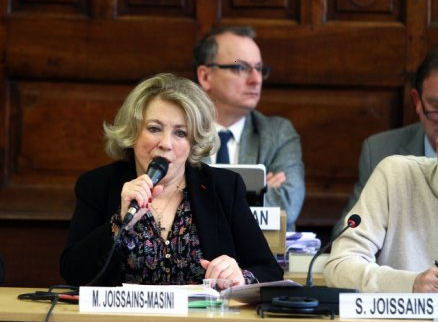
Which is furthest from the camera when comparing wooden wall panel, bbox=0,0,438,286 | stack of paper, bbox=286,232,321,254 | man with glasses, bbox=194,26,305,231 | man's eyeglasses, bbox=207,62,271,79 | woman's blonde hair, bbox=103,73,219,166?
wooden wall panel, bbox=0,0,438,286

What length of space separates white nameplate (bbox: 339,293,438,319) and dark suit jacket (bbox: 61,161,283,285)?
0.71 meters

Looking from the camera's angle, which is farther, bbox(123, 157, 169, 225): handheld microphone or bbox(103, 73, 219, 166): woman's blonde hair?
bbox(103, 73, 219, 166): woman's blonde hair

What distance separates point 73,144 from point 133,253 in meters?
1.99

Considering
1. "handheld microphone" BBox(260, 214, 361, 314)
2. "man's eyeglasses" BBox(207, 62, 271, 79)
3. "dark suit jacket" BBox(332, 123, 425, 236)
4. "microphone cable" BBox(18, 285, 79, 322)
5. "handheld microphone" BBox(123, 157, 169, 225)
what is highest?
"man's eyeglasses" BBox(207, 62, 271, 79)

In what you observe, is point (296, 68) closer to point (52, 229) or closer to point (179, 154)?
point (52, 229)

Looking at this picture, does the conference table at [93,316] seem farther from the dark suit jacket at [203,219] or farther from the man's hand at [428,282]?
the dark suit jacket at [203,219]

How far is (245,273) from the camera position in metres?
3.29

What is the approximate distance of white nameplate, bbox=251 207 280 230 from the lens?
12.6 feet

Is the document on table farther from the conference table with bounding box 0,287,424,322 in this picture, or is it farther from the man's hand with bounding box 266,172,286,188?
the man's hand with bounding box 266,172,286,188

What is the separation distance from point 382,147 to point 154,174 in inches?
78.4

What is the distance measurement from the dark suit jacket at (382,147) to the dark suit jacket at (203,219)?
52.2 inches

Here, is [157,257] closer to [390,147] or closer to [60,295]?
[60,295]

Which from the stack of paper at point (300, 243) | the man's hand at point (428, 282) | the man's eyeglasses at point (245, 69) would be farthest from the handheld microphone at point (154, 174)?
the man's eyeglasses at point (245, 69)

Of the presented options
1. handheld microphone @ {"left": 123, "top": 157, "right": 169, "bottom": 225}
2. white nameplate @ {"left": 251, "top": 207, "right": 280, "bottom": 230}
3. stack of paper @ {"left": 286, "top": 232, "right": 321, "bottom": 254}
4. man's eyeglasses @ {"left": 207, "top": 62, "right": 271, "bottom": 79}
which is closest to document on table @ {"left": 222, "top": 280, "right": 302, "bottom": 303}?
handheld microphone @ {"left": 123, "top": 157, "right": 169, "bottom": 225}
